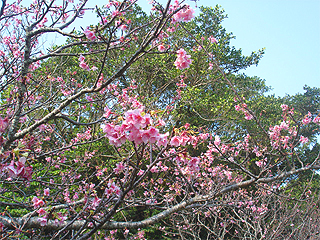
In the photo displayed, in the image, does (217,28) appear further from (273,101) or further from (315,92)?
(315,92)

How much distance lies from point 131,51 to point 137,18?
225cm

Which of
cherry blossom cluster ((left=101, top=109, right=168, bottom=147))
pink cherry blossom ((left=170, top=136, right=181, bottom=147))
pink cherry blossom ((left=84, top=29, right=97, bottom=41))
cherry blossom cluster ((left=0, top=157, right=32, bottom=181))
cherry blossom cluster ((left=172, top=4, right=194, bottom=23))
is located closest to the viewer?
cherry blossom cluster ((left=0, top=157, right=32, bottom=181))

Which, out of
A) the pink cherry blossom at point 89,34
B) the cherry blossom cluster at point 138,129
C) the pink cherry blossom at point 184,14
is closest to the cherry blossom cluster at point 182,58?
the pink cherry blossom at point 184,14

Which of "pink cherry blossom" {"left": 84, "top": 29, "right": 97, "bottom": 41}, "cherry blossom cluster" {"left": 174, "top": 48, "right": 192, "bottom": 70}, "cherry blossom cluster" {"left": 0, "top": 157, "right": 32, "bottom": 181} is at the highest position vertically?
"pink cherry blossom" {"left": 84, "top": 29, "right": 97, "bottom": 41}

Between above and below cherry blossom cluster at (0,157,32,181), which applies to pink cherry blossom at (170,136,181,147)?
above

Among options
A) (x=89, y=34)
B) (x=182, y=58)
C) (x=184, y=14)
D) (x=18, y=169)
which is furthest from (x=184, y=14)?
(x=18, y=169)

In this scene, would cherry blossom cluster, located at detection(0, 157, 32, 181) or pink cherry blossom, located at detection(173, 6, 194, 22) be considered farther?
pink cherry blossom, located at detection(173, 6, 194, 22)

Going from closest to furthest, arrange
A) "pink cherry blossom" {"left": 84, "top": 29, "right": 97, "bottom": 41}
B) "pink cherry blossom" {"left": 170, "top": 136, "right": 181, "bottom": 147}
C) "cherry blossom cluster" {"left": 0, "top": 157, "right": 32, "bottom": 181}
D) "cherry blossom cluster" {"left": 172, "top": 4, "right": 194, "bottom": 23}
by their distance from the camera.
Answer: "cherry blossom cluster" {"left": 0, "top": 157, "right": 32, "bottom": 181}, "pink cherry blossom" {"left": 170, "top": 136, "right": 181, "bottom": 147}, "cherry blossom cluster" {"left": 172, "top": 4, "right": 194, "bottom": 23}, "pink cherry blossom" {"left": 84, "top": 29, "right": 97, "bottom": 41}

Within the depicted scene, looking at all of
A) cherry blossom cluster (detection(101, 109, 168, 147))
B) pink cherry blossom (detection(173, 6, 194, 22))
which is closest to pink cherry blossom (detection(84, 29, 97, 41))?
pink cherry blossom (detection(173, 6, 194, 22))

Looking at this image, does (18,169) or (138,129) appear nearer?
(18,169)

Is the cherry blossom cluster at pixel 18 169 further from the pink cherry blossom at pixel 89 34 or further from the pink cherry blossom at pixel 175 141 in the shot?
the pink cherry blossom at pixel 89 34

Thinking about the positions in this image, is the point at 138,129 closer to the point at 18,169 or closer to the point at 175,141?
the point at 175,141

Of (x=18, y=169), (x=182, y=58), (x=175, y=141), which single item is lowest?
(x=18, y=169)

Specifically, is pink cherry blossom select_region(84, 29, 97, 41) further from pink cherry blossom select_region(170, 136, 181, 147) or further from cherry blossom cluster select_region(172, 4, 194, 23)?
pink cherry blossom select_region(170, 136, 181, 147)
